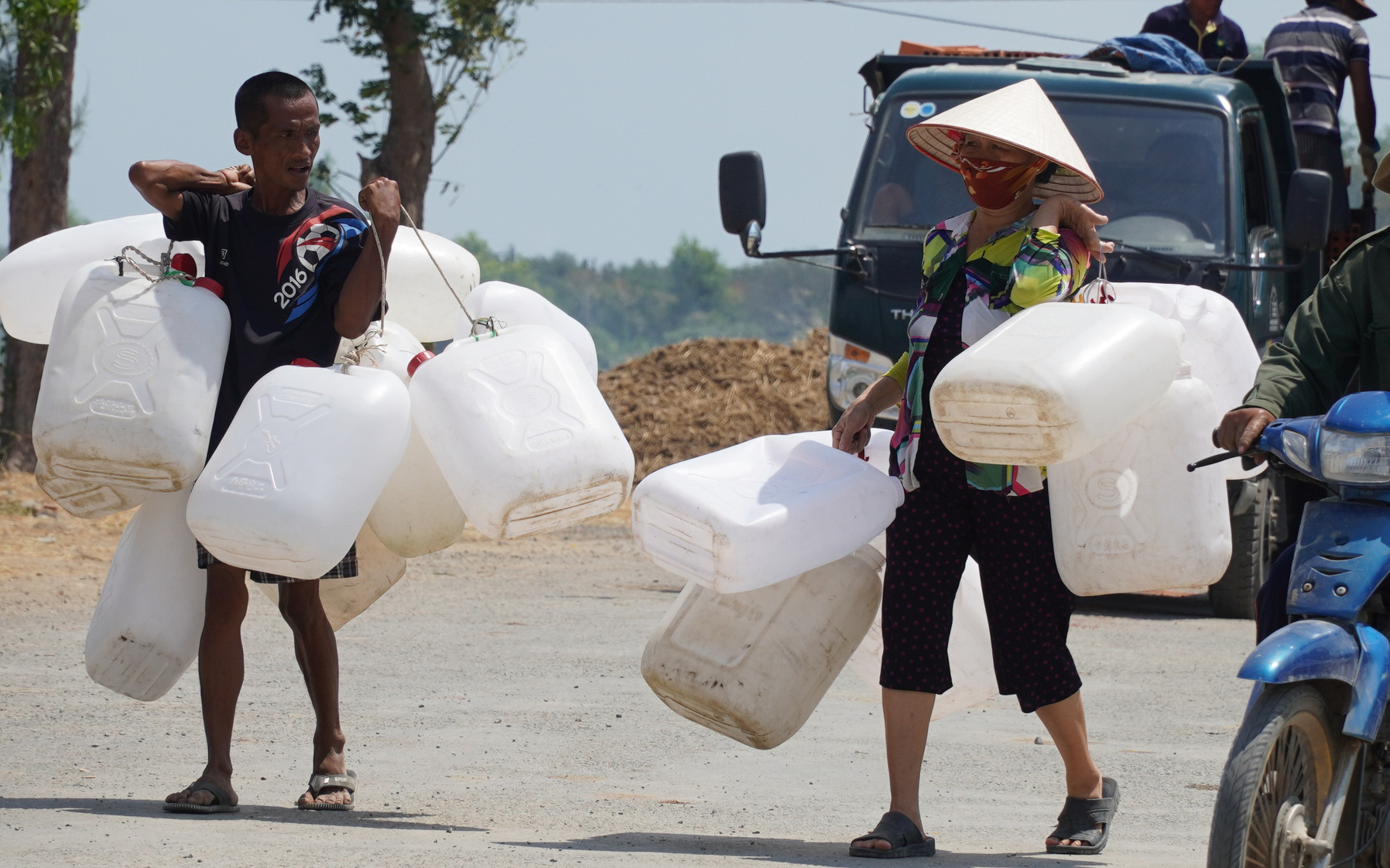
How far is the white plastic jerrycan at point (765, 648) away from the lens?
4148mm

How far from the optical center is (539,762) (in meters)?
5.08

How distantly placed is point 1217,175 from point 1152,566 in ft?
16.0

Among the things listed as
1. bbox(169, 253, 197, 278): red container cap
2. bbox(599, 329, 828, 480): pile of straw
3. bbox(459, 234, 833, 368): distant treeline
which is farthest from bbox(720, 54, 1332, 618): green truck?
bbox(459, 234, 833, 368): distant treeline

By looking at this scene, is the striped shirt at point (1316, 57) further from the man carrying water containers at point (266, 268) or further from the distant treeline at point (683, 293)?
the distant treeline at point (683, 293)

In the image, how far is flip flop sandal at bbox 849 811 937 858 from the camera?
3.97 meters

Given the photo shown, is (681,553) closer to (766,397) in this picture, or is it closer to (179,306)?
(179,306)

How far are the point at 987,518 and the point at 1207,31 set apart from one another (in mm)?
6493

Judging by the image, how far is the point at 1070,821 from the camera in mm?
4129

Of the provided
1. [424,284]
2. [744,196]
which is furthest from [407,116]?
[424,284]

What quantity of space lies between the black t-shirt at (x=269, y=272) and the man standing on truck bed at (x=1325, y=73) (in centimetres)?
681

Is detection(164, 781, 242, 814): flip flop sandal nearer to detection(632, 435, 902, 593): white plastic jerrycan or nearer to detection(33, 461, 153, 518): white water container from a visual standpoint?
detection(33, 461, 153, 518): white water container

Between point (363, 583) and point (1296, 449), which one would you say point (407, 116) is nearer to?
point (363, 583)

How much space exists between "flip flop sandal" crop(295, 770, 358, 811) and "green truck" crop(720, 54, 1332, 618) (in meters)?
4.23

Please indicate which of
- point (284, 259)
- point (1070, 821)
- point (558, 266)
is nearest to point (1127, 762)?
point (1070, 821)
